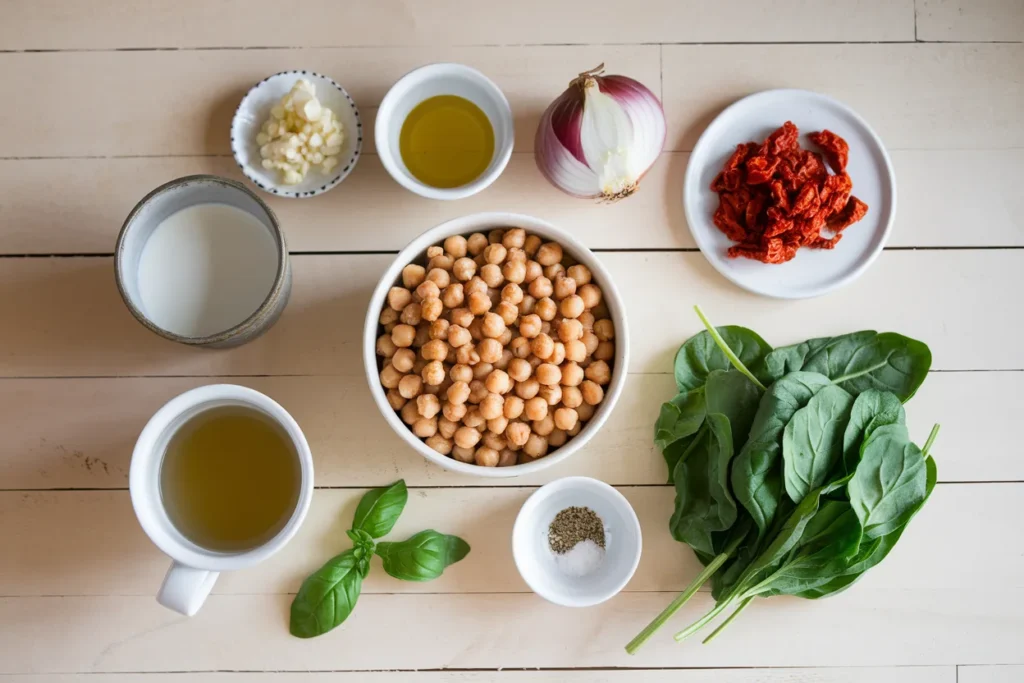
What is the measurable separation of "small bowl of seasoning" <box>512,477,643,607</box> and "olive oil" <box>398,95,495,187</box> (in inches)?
17.9

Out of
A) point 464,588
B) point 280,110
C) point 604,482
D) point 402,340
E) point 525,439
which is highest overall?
point 280,110

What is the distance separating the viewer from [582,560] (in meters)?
1.03

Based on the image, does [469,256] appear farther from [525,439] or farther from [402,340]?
[525,439]

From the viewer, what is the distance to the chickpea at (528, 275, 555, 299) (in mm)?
938

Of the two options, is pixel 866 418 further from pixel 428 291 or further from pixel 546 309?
pixel 428 291

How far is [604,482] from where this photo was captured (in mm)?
1060

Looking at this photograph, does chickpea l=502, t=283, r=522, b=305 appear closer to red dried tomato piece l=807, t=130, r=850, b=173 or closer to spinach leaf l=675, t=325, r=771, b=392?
spinach leaf l=675, t=325, r=771, b=392

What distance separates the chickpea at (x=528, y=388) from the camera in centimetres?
93

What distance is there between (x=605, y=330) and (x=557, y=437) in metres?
0.15

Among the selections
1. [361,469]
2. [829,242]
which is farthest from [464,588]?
[829,242]

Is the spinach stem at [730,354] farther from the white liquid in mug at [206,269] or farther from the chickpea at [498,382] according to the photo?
the white liquid in mug at [206,269]

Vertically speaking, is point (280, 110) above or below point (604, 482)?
above

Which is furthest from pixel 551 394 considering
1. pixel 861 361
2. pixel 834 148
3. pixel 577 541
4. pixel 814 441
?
pixel 834 148

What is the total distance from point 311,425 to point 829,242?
0.76 meters
